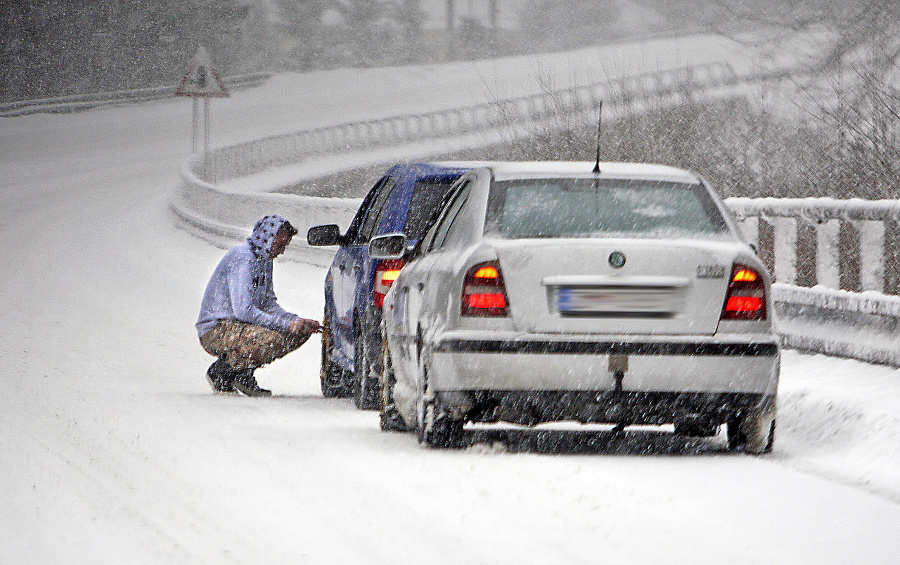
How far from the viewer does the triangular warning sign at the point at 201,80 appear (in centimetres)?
2916

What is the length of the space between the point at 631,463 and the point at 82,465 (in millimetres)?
2459

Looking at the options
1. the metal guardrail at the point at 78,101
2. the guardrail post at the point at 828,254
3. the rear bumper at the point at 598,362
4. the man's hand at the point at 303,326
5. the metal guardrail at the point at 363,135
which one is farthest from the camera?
the metal guardrail at the point at 78,101

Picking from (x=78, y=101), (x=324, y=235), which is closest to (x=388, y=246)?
(x=324, y=235)

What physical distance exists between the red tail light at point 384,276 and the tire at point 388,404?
48 centimetres

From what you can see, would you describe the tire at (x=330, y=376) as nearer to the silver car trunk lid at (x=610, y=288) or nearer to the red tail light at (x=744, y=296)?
the silver car trunk lid at (x=610, y=288)

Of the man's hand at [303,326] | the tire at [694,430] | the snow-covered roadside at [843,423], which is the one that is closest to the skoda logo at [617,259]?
the snow-covered roadside at [843,423]

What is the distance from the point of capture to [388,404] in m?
8.62

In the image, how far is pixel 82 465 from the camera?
695 centimetres

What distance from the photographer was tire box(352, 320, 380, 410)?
9547 millimetres

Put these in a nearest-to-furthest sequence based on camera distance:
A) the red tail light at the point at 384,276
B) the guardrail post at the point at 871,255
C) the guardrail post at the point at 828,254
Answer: the red tail light at the point at 384,276
the guardrail post at the point at 871,255
the guardrail post at the point at 828,254

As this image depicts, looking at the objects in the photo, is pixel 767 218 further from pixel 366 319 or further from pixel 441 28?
pixel 441 28

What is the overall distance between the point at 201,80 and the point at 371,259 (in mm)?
20540

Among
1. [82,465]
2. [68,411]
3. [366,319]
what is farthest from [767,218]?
[82,465]

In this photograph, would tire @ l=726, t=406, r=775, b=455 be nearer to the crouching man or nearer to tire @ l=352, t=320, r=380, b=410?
tire @ l=352, t=320, r=380, b=410
